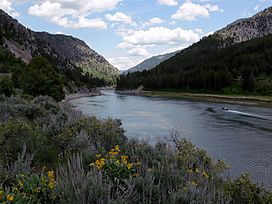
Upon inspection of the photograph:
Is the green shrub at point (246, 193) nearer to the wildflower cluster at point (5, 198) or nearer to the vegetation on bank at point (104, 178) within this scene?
the vegetation on bank at point (104, 178)

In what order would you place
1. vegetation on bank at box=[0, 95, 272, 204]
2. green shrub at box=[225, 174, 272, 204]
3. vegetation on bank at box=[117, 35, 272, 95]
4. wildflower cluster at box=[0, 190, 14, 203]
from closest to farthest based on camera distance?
wildflower cluster at box=[0, 190, 14, 203]
vegetation on bank at box=[0, 95, 272, 204]
green shrub at box=[225, 174, 272, 204]
vegetation on bank at box=[117, 35, 272, 95]

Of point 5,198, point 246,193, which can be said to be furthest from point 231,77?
point 5,198

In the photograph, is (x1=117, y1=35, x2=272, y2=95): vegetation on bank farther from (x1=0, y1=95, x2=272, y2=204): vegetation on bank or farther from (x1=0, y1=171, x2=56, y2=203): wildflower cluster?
(x1=0, y1=171, x2=56, y2=203): wildflower cluster

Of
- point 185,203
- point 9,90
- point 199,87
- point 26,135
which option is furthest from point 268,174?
point 199,87

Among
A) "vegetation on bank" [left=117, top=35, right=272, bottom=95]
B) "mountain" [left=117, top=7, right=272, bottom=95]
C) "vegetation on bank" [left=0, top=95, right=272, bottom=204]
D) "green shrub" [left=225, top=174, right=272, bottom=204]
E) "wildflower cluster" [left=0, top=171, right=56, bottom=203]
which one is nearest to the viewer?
"wildflower cluster" [left=0, top=171, right=56, bottom=203]

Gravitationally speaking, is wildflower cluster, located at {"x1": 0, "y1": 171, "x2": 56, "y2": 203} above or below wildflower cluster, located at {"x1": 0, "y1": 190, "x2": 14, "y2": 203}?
below

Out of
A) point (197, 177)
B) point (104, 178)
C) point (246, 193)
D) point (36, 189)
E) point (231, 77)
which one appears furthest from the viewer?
point (231, 77)

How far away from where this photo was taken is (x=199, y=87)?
118000mm

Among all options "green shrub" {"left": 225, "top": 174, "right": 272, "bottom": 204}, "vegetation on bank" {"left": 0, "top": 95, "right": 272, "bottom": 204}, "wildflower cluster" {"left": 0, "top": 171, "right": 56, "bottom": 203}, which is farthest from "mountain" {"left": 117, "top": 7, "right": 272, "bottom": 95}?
"wildflower cluster" {"left": 0, "top": 171, "right": 56, "bottom": 203}

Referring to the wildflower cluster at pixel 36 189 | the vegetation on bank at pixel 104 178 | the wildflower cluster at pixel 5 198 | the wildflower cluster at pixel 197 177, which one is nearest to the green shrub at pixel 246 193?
the vegetation on bank at pixel 104 178

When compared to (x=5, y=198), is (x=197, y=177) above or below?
below

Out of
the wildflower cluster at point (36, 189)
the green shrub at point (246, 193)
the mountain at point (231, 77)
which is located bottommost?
the green shrub at point (246, 193)

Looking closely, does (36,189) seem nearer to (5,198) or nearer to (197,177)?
(5,198)

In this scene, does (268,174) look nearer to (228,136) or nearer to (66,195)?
(228,136)
